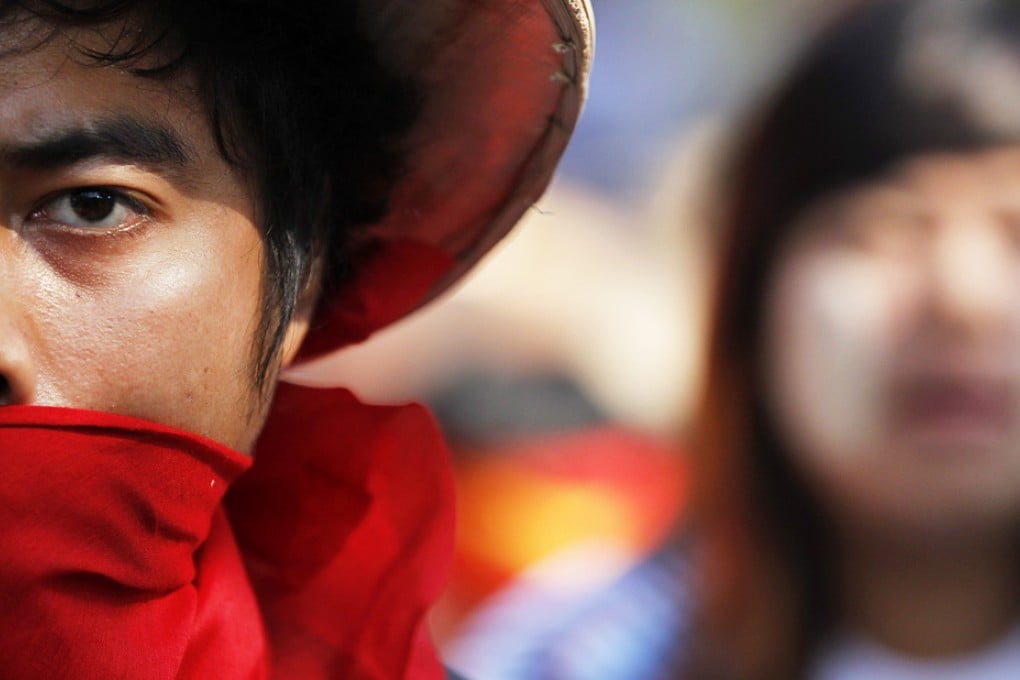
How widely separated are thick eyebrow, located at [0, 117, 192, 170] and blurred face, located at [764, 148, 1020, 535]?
7.16 ft

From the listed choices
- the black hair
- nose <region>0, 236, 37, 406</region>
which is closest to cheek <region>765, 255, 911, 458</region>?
the black hair

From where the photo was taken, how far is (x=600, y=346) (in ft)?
12.2

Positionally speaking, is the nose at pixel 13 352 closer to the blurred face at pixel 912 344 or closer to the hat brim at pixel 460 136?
the hat brim at pixel 460 136

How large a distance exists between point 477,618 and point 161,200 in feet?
7.90

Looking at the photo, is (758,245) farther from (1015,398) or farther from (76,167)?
(76,167)

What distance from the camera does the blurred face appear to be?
9.41ft

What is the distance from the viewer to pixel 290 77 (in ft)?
4.27

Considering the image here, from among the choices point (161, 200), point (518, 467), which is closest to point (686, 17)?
point (518, 467)

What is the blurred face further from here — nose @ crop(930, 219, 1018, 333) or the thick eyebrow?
the thick eyebrow

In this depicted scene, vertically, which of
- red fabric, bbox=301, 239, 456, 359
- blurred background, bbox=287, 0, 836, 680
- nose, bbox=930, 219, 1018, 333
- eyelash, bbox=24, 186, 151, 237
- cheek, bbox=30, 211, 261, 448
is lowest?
blurred background, bbox=287, 0, 836, 680

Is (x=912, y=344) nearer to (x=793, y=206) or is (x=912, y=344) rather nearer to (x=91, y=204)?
(x=793, y=206)

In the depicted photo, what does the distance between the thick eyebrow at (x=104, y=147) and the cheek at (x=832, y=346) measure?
217 cm

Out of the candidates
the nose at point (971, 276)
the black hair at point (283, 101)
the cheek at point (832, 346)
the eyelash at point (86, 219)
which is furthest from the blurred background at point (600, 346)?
the eyelash at point (86, 219)

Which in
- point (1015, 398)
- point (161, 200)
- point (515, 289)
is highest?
point (161, 200)
